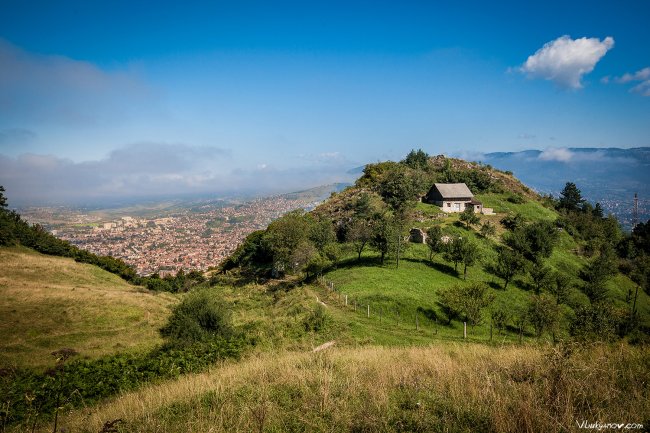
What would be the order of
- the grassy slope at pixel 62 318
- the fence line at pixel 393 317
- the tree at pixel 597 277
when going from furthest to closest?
the tree at pixel 597 277 → the fence line at pixel 393 317 → the grassy slope at pixel 62 318

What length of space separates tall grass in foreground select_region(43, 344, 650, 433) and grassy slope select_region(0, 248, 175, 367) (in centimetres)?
2065

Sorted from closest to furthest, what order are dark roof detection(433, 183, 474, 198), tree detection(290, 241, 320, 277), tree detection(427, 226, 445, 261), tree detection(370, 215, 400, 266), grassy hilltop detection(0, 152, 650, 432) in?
grassy hilltop detection(0, 152, 650, 432)
tree detection(370, 215, 400, 266)
tree detection(427, 226, 445, 261)
tree detection(290, 241, 320, 277)
dark roof detection(433, 183, 474, 198)

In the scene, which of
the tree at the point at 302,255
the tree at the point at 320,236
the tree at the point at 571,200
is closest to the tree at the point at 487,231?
the tree at the point at 320,236

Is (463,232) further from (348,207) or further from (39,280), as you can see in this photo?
(39,280)

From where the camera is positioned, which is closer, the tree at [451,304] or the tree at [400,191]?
the tree at [451,304]

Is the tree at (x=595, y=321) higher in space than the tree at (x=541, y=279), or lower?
higher

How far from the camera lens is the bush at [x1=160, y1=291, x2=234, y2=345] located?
20.5m

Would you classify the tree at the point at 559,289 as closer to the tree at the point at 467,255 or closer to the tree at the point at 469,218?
the tree at the point at 467,255

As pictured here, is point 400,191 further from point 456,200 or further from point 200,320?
point 200,320

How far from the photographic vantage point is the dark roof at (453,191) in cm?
6656

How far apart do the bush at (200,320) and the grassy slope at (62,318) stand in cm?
342

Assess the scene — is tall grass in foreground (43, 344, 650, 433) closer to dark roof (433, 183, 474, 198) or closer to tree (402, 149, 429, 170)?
dark roof (433, 183, 474, 198)

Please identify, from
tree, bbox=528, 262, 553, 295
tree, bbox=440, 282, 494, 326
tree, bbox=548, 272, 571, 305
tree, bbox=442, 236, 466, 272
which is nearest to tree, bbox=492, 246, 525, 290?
tree, bbox=528, 262, 553, 295

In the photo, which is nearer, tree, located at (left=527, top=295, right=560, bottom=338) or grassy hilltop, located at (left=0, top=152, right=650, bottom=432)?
grassy hilltop, located at (left=0, top=152, right=650, bottom=432)
